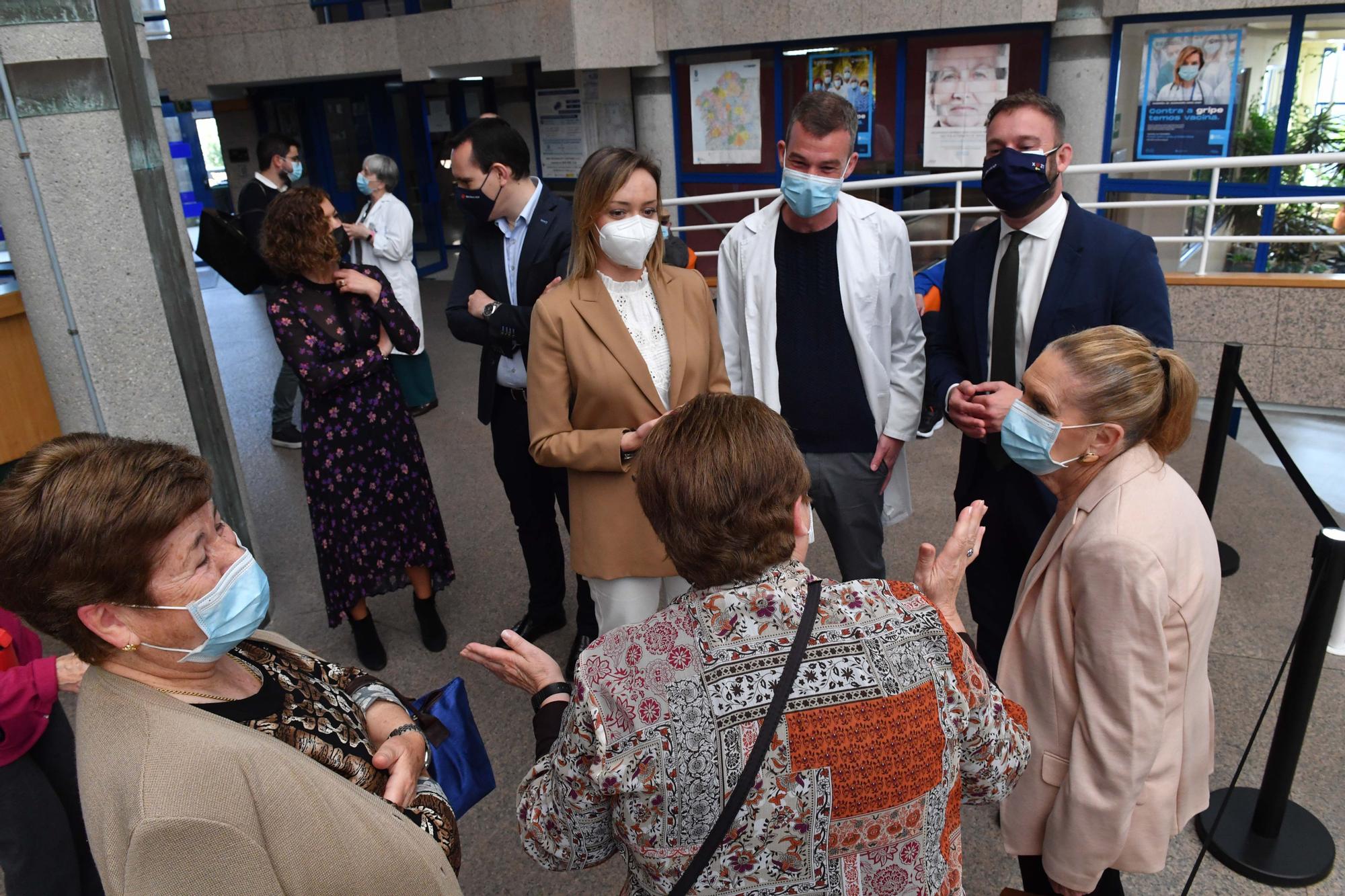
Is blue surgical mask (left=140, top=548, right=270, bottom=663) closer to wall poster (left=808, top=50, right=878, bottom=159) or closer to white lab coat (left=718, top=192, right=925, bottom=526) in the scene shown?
white lab coat (left=718, top=192, right=925, bottom=526)

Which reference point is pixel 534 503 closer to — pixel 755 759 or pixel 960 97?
pixel 755 759

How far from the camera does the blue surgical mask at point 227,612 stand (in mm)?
1626

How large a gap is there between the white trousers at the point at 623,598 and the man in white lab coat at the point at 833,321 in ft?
2.43

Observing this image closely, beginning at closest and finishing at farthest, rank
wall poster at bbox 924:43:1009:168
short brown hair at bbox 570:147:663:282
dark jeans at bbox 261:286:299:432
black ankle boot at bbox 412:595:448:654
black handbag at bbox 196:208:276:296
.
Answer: short brown hair at bbox 570:147:663:282
black ankle boot at bbox 412:595:448:654
black handbag at bbox 196:208:276:296
dark jeans at bbox 261:286:299:432
wall poster at bbox 924:43:1009:168

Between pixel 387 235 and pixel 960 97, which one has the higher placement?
pixel 960 97

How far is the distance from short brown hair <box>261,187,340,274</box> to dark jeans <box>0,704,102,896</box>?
6.14 feet

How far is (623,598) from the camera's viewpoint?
3.04 metres

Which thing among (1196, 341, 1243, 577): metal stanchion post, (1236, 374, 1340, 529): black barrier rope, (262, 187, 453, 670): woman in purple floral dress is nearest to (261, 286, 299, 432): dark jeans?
(262, 187, 453, 670): woman in purple floral dress

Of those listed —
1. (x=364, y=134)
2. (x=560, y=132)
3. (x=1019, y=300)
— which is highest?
(x=364, y=134)

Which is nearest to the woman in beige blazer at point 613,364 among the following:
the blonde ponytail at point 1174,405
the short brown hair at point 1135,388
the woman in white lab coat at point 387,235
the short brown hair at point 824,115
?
the short brown hair at point 824,115

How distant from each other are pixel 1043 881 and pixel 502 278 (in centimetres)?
281

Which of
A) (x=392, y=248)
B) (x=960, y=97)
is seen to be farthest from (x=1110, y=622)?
(x=960, y=97)

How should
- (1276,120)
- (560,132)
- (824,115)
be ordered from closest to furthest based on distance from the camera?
(824,115), (1276,120), (560,132)

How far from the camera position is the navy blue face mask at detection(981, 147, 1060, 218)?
9.37ft
